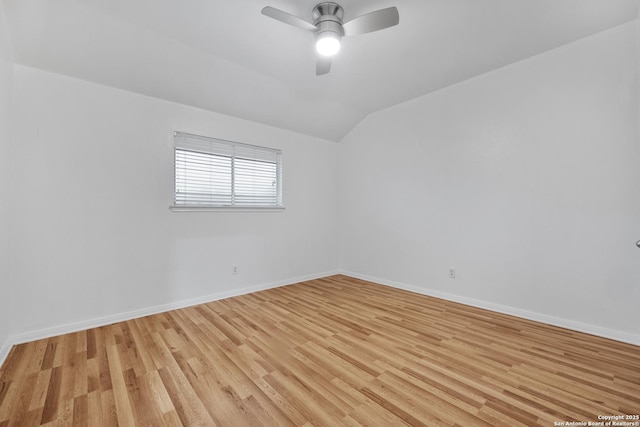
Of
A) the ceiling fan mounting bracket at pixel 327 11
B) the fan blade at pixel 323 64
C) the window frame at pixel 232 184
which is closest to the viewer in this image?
the ceiling fan mounting bracket at pixel 327 11

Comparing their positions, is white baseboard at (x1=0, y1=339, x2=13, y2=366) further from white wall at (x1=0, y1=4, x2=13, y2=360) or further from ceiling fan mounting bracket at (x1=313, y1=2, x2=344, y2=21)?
ceiling fan mounting bracket at (x1=313, y1=2, x2=344, y2=21)

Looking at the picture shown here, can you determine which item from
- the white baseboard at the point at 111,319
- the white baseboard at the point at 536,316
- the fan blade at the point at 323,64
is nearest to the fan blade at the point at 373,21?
the fan blade at the point at 323,64

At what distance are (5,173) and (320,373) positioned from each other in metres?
2.83

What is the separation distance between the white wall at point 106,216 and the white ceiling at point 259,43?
0.25 m

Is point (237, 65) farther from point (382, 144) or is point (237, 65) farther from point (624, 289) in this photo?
point (624, 289)

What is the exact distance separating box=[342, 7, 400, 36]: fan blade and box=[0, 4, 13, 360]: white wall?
2.49m

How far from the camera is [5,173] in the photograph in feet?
6.72

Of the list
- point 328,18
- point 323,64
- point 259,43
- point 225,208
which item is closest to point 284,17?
point 328,18

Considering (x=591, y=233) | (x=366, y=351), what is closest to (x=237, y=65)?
(x=366, y=351)

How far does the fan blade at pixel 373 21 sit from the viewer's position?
1799mm

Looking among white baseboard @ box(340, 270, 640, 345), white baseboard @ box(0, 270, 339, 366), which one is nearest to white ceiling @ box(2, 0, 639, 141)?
white baseboard @ box(0, 270, 339, 366)

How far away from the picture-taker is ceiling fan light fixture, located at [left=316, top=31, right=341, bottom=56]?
205cm

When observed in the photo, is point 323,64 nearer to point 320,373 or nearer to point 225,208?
point 225,208

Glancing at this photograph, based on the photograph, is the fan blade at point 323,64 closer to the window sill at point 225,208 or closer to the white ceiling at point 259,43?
the white ceiling at point 259,43
